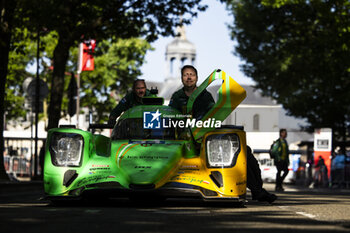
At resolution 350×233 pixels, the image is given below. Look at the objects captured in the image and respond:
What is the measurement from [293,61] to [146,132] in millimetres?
32289

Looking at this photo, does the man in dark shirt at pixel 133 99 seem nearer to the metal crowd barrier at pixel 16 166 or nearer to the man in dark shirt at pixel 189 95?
the man in dark shirt at pixel 189 95

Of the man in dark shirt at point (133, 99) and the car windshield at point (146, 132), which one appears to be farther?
the man in dark shirt at point (133, 99)

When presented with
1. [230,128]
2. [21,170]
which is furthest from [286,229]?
[21,170]

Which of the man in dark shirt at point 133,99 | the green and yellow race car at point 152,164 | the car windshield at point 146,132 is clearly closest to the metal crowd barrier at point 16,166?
the man in dark shirt at point 133,99

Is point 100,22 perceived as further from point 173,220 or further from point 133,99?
point 173,220

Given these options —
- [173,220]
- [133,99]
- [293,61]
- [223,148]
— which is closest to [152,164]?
[223,148]

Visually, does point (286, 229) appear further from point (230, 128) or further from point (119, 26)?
point (119, 26)

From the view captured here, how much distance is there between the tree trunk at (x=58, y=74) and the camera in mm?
27391

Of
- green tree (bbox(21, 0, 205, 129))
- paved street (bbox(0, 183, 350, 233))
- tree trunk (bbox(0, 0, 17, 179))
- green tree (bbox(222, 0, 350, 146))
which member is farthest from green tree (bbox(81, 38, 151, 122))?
paved street (bbox(0, 183, 350, 233))

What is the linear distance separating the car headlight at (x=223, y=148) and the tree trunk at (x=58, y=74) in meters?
17.4

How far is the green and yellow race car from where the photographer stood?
10.2 meters

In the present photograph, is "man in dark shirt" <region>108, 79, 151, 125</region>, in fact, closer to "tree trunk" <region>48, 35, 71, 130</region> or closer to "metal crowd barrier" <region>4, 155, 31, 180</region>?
"tree trunk" <region>48, 35, 71, 130</region>

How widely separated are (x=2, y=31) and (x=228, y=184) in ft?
47.2

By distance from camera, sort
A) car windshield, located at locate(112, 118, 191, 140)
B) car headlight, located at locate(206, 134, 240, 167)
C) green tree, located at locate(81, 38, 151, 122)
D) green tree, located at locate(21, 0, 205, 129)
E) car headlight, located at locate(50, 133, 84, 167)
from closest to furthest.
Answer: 1. car headlight, located at locate(206, 134, 240, 167)
2. car headlight, located at locate(50, 133, 84, 167)
3. car windshield, located at locate(112, 118, 191, 140)
4. green tree, located at locate(21, 0, 205, 129)
5. green tree, located at locate(81, 38, 151, 122)
